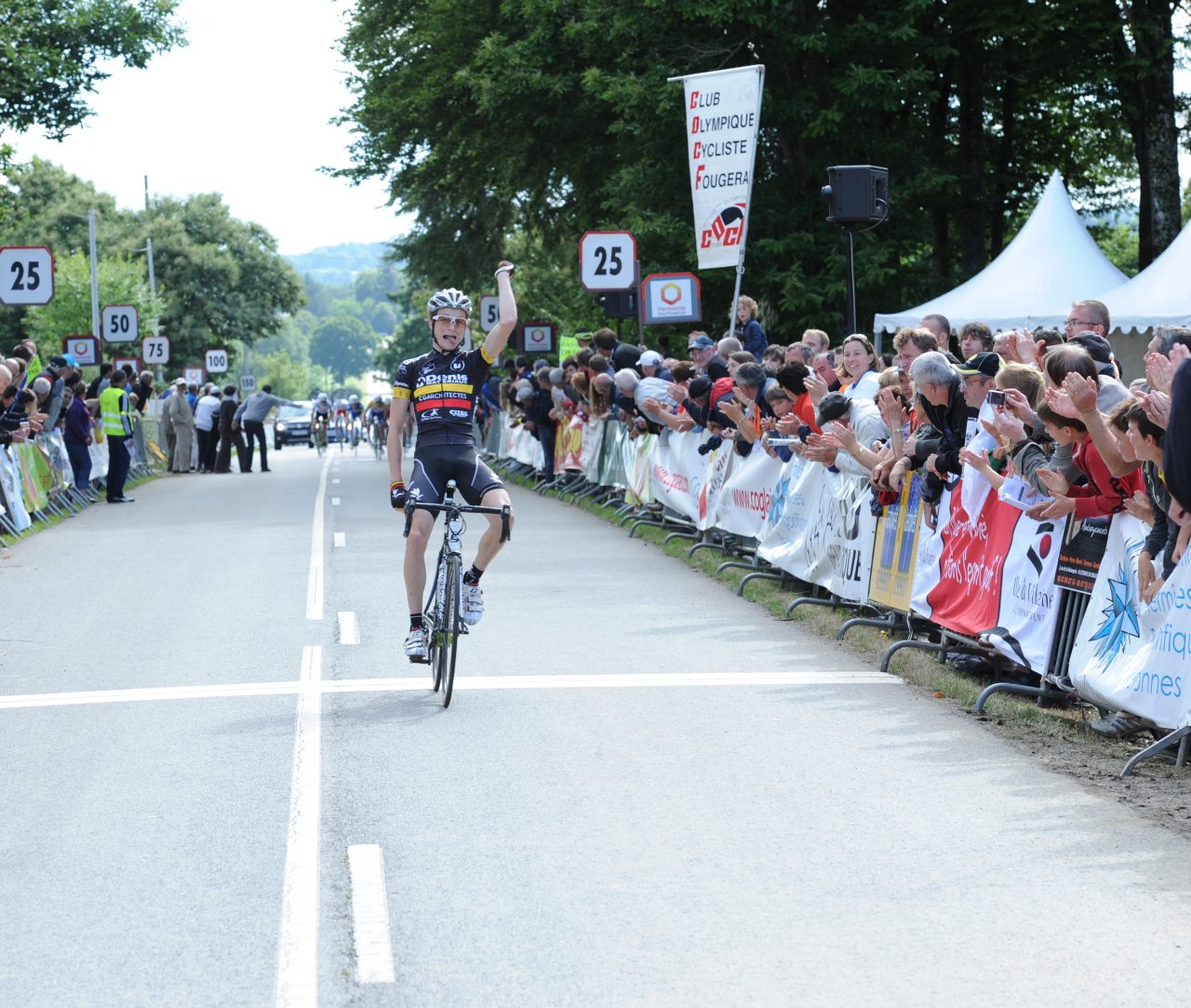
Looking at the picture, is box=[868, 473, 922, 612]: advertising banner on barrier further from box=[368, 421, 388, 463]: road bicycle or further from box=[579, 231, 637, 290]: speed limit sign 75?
box=[368, 421, 388, 463]: road bicycle

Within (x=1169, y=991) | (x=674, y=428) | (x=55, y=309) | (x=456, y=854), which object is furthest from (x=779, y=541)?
(x=55, y=309)

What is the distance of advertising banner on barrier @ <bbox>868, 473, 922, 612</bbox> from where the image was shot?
1101cm

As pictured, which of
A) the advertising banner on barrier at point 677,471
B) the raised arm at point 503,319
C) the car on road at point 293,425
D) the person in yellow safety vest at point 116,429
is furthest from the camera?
the car on road at point 293,425

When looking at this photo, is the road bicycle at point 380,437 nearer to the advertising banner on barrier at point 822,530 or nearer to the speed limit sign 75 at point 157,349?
the speed limit sign 75 at point 157,349

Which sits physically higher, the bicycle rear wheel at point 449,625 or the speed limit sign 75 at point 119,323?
the speed limit sign 75 at point 119,323

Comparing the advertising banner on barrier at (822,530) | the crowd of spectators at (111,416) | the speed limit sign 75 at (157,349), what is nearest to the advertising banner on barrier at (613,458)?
the crowd of spectators at (111,416)

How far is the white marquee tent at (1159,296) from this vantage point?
19.4 metres

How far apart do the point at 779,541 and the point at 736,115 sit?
6.50m

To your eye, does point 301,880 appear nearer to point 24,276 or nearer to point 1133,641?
→ point 1133,641

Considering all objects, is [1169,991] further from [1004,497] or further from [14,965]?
[1004,497]

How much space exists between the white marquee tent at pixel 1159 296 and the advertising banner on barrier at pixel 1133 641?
11490 millimetres

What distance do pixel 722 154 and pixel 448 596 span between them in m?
10.9

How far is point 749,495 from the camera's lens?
15258mm

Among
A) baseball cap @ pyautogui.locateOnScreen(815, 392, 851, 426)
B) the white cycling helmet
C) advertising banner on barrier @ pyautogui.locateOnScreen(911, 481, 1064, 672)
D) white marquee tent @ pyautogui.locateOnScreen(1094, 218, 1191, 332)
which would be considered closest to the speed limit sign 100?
white marquee tent @ pyautogui.locateOnScreen(1094, 218, 1191, 332)
